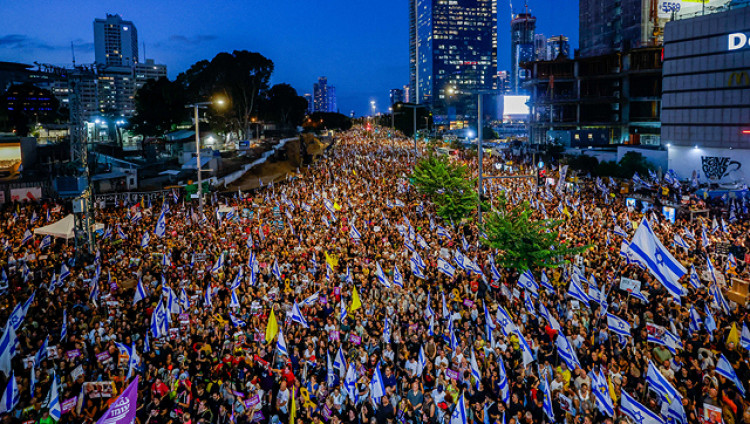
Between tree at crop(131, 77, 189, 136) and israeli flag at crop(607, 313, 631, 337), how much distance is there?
186 feet

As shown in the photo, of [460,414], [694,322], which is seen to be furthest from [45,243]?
[694,322]

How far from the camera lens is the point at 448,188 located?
1009 inches

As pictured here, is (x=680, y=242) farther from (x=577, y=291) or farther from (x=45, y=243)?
(x=45, y=243)

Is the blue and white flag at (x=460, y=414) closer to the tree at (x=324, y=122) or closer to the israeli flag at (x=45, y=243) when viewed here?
the israeli flag at (x=45, y=243)

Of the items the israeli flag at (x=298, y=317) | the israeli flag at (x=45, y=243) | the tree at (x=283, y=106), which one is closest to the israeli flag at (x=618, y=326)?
the israeli flag at (x=298, y=317)

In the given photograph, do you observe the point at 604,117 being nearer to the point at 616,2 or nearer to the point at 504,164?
the point at 616,2

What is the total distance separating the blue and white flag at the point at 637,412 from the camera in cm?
813

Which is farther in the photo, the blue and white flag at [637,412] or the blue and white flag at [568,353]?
the blue and white flag at [568,353]

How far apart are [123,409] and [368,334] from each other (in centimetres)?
565

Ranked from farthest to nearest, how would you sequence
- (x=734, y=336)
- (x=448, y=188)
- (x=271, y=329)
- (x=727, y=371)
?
(x=448, y=188)
(x=271, y=329)
(x=734, y=336)
(x=727, y=371)

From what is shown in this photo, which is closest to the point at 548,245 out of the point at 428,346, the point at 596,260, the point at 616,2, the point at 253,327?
the point at 596,260

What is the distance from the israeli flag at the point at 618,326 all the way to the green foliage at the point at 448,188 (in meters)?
12.9

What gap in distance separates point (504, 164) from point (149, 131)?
1521 inches

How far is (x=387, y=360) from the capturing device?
436 inches
